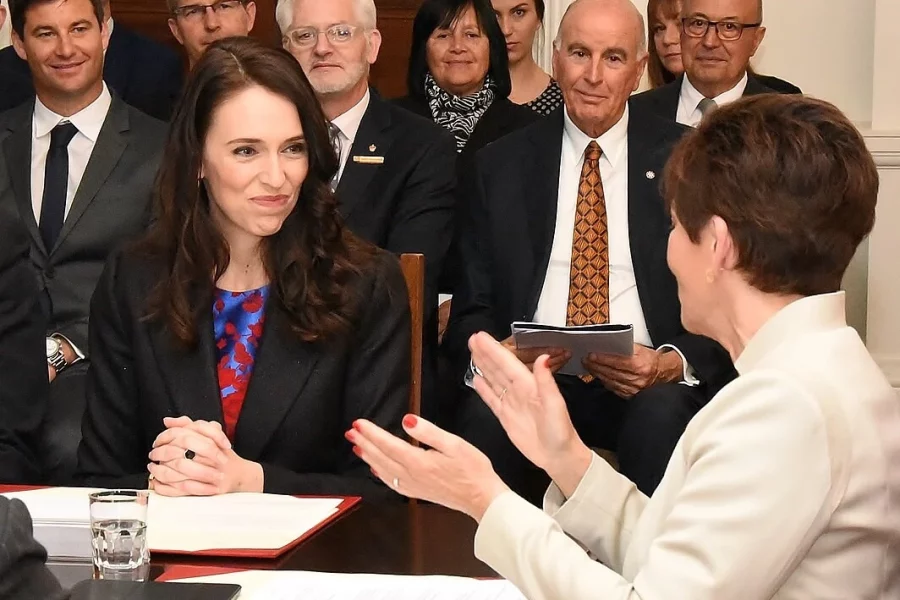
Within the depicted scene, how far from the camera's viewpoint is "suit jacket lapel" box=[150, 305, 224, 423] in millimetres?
2314

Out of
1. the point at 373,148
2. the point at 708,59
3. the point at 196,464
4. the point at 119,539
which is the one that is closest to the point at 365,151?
the point at 373,148

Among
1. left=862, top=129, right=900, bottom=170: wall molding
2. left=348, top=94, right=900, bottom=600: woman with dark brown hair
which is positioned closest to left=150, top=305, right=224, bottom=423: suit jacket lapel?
left=348, top=94, right=900, bottom=600: woman with dark brown hair

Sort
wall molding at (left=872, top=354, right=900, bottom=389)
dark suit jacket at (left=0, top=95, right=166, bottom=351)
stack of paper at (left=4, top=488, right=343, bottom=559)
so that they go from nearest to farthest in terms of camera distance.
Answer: stack of paper at (left=4, top=488, right=343, bottom=559) < dark suit jacket at (left=0, top=95, right=166, bottom=351) < wall molding at (left=872, top=354, right=900, bottom=389)

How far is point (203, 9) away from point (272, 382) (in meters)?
2.12

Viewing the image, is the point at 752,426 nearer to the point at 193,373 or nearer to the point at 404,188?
the point at 193,373

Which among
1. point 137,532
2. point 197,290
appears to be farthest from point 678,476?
point 197,290

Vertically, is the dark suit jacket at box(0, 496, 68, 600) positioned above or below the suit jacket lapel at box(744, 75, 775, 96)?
below

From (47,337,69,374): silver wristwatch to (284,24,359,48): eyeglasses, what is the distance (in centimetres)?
111

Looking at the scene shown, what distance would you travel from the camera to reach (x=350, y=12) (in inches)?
150

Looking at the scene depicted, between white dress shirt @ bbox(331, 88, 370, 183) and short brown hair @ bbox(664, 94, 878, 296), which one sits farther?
white dress shirt @ bbox(331, 88, 370, 183)

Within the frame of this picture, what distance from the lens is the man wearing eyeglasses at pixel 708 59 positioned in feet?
13.3

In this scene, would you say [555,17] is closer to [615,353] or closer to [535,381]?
[615,353]

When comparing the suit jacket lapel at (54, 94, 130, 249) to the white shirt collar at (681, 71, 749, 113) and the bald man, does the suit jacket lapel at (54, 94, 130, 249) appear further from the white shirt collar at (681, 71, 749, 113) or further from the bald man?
the white shirt collar at (681, 71, 749, 113)

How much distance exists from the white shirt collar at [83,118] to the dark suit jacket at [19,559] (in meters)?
2.56
